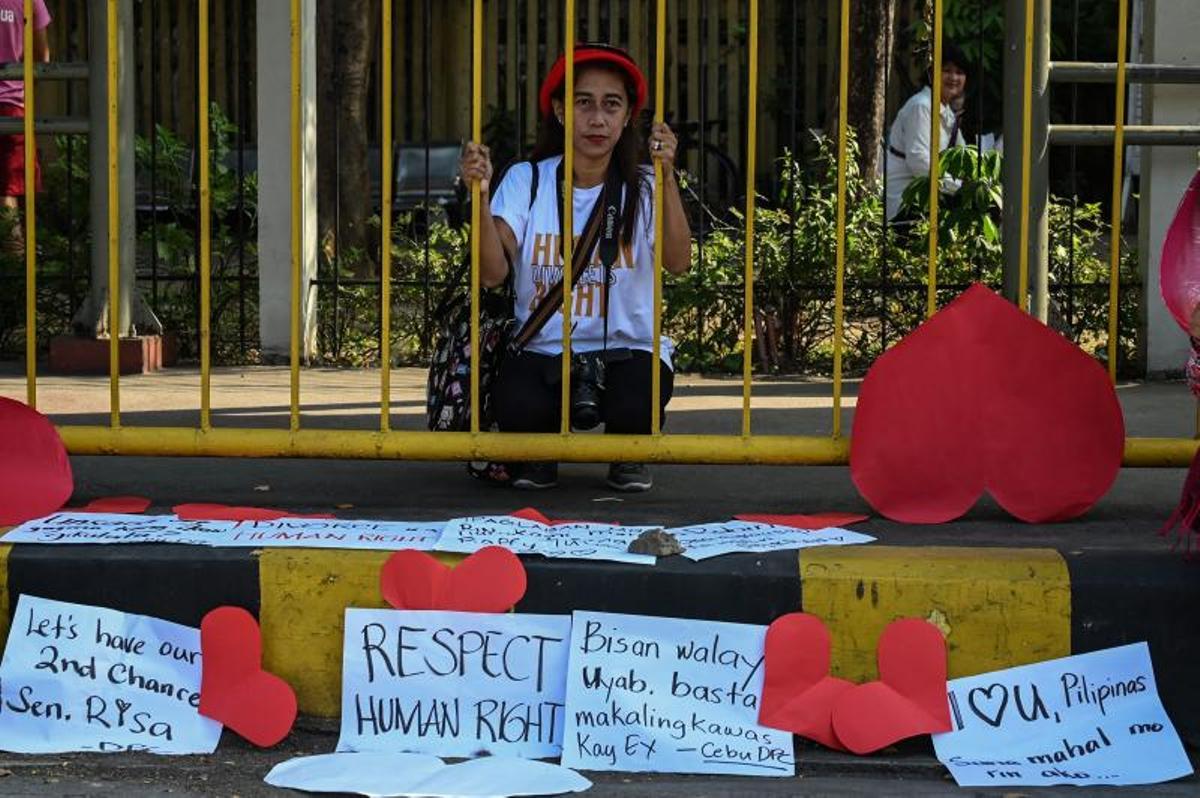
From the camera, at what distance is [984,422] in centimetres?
395

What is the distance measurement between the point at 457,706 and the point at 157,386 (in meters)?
3.29

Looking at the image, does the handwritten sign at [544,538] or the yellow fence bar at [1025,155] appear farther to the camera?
the yellow fence bar at [1025,155]

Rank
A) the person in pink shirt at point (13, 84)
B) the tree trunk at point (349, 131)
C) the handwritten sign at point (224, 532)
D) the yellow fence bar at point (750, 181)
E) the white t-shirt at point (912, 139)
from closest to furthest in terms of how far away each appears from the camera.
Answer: the handwritten sign at point (224, 532)
the yellow fence bar at point (750, 181)
the person in pink shirt at point (13, 84)
the tree trunk at point (349, 131)
the white t-shirt at point (912, 139)

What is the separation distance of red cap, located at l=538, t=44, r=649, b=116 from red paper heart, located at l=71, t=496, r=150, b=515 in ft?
4.70

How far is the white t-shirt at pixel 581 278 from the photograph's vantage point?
455 cm

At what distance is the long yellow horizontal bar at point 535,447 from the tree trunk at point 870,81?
547cm

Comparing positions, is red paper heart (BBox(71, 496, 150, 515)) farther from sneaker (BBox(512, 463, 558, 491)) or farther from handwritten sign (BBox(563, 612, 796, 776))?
handwritten sign (BBox(563, 612, 796, 776))

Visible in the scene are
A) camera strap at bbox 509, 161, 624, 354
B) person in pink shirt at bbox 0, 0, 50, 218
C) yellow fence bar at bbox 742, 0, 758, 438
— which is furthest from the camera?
person in pink shirt at bbox 0, 0, 50, 218

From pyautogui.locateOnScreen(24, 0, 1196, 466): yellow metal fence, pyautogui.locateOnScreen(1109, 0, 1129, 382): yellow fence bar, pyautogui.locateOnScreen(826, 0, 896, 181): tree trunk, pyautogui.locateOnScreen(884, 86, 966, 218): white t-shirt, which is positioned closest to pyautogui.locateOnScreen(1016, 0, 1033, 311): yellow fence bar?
pyautogui.locateOnScreen(24, 0, 1196, 466): yellow metal fence

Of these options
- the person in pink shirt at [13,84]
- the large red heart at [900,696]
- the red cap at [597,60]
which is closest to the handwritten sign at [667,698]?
the large red heart at [900,696]

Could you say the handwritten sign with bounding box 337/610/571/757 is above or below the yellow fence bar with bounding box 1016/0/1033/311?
below

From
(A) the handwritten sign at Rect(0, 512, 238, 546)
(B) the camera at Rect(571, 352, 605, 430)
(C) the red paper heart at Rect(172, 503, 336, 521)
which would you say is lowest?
(A) the handwritten sign at Rect(0, 512, 238, 546)

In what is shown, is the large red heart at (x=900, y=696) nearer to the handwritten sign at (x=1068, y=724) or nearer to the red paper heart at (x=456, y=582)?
the handwritten sign at (x=1068, y=724)

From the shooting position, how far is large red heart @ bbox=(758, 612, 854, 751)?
138 inches
